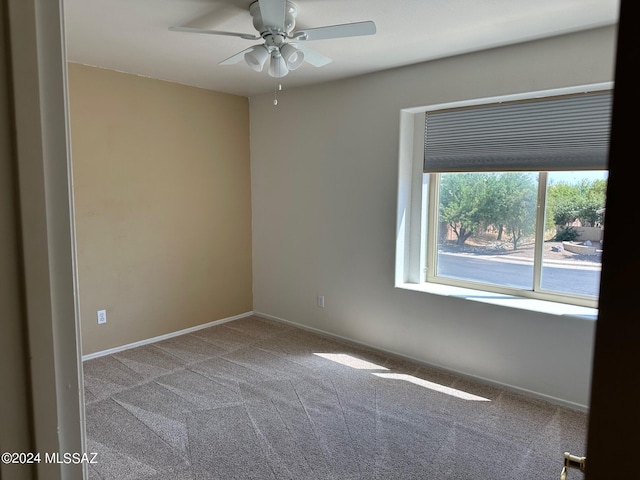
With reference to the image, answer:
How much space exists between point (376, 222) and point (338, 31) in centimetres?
192

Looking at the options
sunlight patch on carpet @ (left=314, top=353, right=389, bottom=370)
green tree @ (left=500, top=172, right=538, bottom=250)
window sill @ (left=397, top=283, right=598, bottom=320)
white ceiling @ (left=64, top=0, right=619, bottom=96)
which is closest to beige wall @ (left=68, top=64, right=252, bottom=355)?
white ceiling @ (left=64, top=0, right=619, bottom=96)

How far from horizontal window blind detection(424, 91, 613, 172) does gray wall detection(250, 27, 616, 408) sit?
0.66ft

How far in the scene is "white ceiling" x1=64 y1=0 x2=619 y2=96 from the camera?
2.35m

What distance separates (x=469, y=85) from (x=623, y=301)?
3.21 meters

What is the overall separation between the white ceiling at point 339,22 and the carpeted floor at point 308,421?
2.52 metres

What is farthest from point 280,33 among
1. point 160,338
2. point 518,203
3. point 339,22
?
point 160,338

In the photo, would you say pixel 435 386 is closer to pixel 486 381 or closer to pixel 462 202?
pixel 486 381

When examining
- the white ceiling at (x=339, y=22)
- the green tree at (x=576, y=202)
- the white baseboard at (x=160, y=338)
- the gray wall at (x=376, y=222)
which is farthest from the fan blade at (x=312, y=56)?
the white baseboard at (x=160, y=338)

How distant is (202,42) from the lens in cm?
294

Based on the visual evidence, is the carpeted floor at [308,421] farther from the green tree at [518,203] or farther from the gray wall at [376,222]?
the green tree at [518,203]

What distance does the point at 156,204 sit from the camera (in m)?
4.09

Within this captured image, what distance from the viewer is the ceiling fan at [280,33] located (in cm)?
220

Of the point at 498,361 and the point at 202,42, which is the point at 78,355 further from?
the point at 498,361

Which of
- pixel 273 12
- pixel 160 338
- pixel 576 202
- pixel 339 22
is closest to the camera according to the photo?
pixel 273 12
